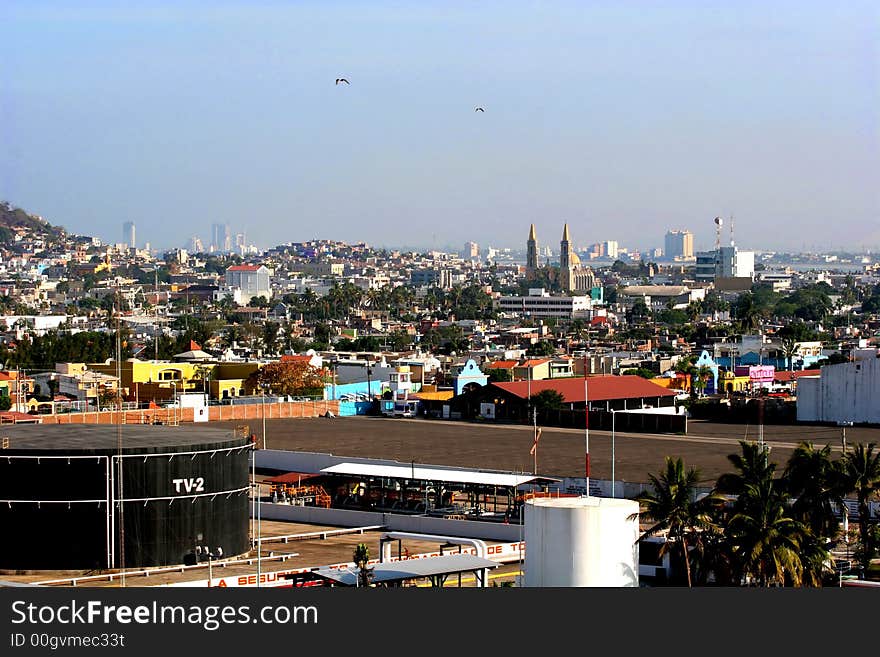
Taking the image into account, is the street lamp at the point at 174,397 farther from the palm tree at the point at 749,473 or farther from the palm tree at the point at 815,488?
the palm tree at the point at 749,473

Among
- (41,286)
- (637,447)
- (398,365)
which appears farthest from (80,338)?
→ (41,286)

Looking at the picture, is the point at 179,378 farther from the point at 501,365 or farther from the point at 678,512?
the point at 678,512

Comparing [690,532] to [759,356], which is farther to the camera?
[759,356]

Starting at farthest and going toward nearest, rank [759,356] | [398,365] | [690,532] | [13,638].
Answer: [759,356]
[398,365]
[690,532]
[13,638]

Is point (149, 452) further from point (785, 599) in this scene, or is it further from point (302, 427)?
point (302, 427)

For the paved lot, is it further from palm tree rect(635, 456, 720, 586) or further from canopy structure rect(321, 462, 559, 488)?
palm tree rect(635, 456, 720, 586)

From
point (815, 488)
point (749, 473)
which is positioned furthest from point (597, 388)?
point (749, 473)

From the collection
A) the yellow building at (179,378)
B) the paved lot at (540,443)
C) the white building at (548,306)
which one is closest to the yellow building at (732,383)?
the paved lot at (540,443)
